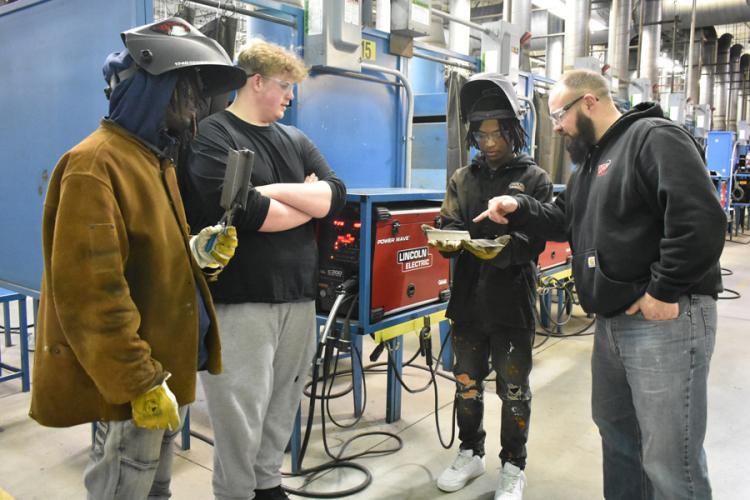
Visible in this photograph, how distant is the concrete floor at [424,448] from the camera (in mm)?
2406

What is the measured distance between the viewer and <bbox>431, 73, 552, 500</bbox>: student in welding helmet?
212cm

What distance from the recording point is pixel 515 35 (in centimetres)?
423

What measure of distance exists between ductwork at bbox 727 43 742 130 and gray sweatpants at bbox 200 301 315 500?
46.9 feet

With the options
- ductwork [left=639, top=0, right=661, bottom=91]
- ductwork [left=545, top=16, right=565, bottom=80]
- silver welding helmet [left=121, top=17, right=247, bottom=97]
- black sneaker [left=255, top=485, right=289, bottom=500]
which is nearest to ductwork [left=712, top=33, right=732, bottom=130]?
ductwork [left=639, top=0, right=661, bottom=91]

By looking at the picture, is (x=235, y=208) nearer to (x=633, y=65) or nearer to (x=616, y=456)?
(x=616, y=456)

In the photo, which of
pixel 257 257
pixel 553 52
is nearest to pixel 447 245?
pixel 257 257

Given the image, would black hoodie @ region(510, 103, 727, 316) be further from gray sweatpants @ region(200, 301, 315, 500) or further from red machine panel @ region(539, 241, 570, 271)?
red machine panel @ region(539, 241, 570, 271)

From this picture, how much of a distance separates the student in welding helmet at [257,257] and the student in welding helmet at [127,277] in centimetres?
34

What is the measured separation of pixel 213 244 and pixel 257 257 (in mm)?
262

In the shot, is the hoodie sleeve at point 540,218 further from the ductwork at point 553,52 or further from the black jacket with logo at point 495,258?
the ductwork at point 553,52

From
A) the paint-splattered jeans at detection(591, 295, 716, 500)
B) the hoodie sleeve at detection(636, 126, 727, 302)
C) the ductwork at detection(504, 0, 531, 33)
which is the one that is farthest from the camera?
the ductwork at detection(504, 0, 531, 33)

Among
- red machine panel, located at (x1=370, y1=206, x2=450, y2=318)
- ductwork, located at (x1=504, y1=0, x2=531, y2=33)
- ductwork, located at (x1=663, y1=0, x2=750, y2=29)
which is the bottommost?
red machine panel, located at (x1=370, y1=206, x2=450, y2=318)

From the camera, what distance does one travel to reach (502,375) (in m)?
2.19

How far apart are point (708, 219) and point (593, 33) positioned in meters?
10.3
